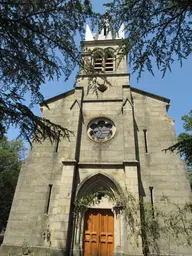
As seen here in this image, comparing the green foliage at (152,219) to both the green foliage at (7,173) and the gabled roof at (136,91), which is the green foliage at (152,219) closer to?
the gabled roof at (136,91)

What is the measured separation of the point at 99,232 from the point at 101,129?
496 cm

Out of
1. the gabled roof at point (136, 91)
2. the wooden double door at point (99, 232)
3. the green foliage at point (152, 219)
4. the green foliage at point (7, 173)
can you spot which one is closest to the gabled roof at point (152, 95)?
the gabled roof at point (136, 91)

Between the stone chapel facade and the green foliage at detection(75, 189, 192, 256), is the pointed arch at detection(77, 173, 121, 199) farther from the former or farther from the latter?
the green foliage at detection(75, 189, 192, 256)

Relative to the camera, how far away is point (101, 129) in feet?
35.0

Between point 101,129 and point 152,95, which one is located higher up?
point 152,95

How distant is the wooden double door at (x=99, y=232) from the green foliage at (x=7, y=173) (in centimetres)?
1367

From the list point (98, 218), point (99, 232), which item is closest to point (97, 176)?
point (98, 218)

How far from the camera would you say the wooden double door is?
310 inches

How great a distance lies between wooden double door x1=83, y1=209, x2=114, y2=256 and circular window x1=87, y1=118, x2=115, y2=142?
354 cm

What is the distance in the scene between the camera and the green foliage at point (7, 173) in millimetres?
19337

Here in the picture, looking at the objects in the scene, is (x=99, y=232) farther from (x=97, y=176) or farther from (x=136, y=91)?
(x=136, y=91)

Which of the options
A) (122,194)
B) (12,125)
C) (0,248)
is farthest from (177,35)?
(0,248)

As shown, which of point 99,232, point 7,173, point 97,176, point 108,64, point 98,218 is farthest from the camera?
point 7,173

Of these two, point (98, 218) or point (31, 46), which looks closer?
point (31, 46)
